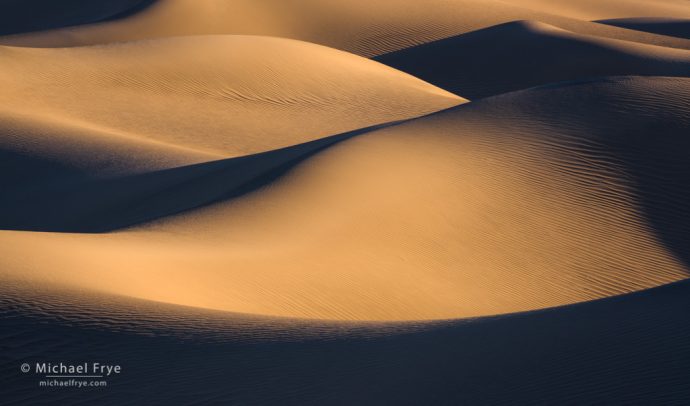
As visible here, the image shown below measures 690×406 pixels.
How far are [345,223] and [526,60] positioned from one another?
17950mm

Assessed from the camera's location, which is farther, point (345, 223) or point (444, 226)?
point (444, 226)

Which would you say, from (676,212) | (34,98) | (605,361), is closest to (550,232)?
(676,212)

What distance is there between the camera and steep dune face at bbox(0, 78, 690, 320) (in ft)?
25.6

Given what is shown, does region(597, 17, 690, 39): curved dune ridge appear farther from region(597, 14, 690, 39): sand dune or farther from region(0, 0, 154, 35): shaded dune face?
region(0, 0, 154, 35): shaded dune face

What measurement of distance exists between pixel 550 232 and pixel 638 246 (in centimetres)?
109

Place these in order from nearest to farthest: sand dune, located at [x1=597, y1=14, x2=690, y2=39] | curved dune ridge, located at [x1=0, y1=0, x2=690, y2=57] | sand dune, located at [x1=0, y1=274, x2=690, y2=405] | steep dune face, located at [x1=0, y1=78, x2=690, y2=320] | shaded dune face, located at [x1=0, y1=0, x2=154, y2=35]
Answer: sand dune, located at [x1=0, y1=274, x2=690, y2=405] → steep dune face, located at [x1=0, y1=78, x2=690, y2=320] → curved dune ridge, located at [x1=0, y1=0, x2=690, y2=57] → sand dune, located at [x1=597, y1=14, x2=690, y2=39] → shaded dune face, located at [x1=0, y1=0, x2=154, y2=35]

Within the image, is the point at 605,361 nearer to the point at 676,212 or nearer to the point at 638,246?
the point at 638,246

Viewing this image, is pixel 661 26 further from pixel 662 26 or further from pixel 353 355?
pixel 353 355

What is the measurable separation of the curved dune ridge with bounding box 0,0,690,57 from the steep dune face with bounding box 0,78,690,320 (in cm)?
1658

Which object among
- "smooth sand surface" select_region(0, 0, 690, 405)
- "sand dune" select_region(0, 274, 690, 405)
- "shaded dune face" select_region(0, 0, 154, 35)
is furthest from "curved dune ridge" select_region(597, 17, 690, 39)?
"sand dune" select_region(0, 274, 690, 405)

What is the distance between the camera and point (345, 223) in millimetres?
10047

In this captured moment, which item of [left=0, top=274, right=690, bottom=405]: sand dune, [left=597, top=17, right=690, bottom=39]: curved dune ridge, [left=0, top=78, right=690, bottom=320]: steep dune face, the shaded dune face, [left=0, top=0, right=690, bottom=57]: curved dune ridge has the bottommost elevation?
the shaded dune face

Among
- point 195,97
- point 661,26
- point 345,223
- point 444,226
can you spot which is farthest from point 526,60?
point 345,223

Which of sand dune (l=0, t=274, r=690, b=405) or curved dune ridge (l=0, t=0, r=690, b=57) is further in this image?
curved dune ridge (l=0, t=0, r=690, b=57)
